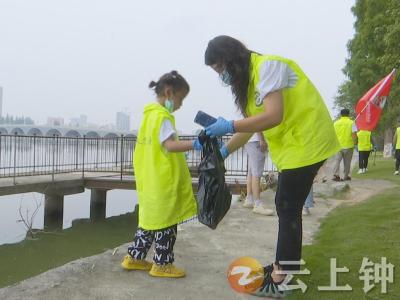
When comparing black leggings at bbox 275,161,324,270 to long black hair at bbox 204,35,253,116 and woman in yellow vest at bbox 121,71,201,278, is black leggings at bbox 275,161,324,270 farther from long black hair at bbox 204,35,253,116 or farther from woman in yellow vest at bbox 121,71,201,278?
woman in yellow vest at bbox 121,71,201,278

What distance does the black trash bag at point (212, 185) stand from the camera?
3.05m

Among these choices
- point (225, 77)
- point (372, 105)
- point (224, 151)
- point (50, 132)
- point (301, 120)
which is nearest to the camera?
point (301, 120)

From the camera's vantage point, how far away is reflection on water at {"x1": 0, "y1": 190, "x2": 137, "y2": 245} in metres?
9.52

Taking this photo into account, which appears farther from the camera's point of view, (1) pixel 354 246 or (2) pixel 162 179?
(1) pixel 354 246

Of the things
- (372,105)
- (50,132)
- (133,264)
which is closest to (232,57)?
(133,264)

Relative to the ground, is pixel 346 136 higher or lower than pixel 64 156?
higher

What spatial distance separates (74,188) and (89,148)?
2.95 m

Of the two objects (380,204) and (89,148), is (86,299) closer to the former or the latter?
(380,204)

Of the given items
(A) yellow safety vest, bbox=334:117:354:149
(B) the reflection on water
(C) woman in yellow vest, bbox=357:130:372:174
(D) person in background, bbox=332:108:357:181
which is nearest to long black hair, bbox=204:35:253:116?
(B) the reflection on water

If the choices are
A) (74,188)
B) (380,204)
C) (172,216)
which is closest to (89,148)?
(74,188)

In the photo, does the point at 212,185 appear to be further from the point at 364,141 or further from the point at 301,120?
the point at 364,141

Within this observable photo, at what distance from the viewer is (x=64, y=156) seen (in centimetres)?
1294

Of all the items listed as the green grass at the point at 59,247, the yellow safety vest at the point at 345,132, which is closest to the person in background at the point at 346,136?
the yellow safety vest at the point at 345,132

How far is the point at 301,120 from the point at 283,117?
0.39 feet
